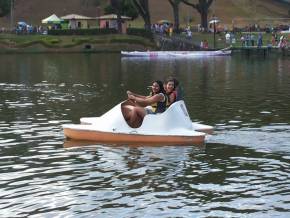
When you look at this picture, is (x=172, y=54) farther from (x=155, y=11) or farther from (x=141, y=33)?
(x=155, y=11)

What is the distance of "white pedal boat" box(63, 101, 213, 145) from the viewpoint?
19.7 m

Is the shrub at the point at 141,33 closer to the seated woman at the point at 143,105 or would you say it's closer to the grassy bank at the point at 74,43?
the grassy bank at the point at 74,43

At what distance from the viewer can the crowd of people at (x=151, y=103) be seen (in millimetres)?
19859

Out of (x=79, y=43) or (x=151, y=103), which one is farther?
(x=79, y=43)

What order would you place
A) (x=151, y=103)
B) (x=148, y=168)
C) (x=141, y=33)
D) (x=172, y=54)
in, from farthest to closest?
(x=141, y=33) → (x=172, y=54) → (x=151, y=103) → (x=148, y=168)

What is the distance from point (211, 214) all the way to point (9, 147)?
884 centimetres

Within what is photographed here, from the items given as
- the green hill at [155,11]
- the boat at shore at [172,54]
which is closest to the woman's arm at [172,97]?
the boat at shore at [172,54]

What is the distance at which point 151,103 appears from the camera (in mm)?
20359

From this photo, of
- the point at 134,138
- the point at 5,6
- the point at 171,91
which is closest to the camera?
the point at 134,138

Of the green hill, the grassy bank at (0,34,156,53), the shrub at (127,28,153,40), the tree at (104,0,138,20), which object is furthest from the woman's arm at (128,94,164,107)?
the green hill

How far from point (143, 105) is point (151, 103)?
35 centimetres

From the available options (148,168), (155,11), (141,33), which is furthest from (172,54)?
(155,11)

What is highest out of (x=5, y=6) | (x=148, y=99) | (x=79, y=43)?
(x=5, y=6)

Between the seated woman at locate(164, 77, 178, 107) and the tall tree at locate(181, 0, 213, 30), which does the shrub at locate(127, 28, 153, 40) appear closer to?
the tall tree at locate(181, 0, 213, 30)
